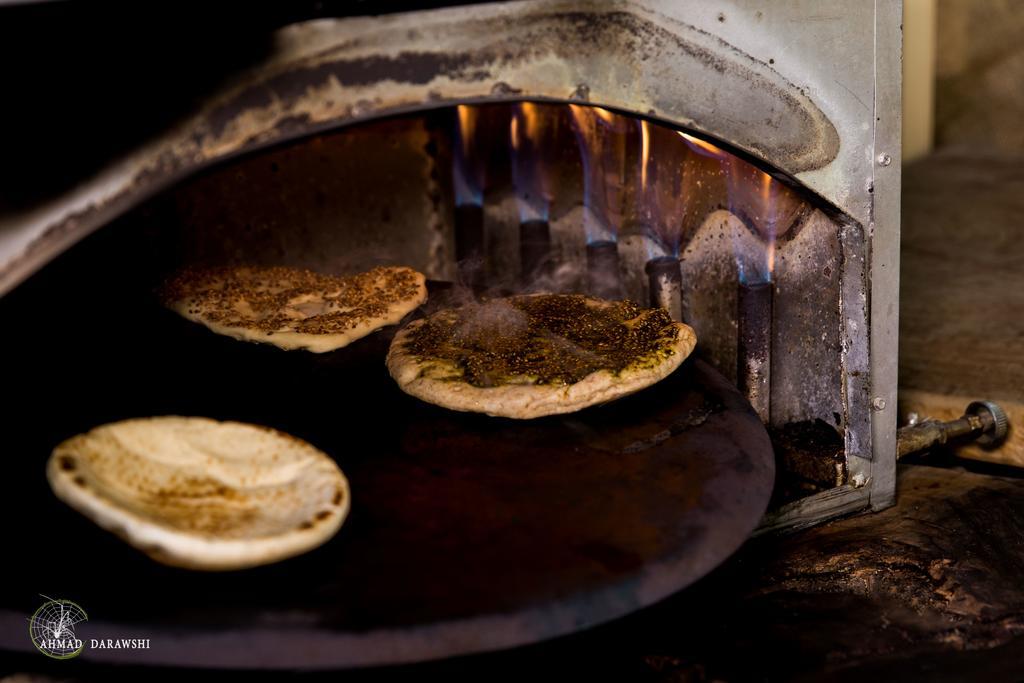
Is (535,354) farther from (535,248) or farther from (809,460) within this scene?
(535,248)

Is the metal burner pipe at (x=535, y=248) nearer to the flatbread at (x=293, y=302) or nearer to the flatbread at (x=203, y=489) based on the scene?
the flatbread at (x=293, y=302)

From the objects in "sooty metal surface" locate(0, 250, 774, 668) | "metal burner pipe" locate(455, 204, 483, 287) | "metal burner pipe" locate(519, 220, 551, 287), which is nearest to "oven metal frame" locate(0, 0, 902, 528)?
"sooty metal surface" locate(0, 250, 774, 668)

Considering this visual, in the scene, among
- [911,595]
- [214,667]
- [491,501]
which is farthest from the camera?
[911,595]

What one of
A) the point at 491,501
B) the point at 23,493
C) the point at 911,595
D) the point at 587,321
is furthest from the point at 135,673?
the point at 911,595

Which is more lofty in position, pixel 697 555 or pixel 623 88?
pixel 623 88

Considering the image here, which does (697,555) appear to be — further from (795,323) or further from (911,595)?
(795,323)

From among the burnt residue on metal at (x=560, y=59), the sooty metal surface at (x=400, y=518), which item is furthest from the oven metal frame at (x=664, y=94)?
the sooty metal surface at (x=400, y=518)
